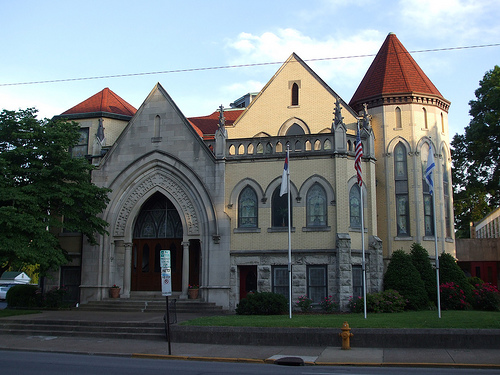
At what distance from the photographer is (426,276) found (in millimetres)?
25312

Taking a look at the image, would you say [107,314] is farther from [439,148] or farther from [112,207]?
[439,148]

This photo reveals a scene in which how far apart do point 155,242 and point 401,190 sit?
12.3 metres

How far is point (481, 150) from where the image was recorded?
35.4 meters

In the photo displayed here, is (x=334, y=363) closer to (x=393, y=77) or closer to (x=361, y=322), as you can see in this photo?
(x=361, y=322)

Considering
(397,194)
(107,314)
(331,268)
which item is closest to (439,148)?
(397,194)

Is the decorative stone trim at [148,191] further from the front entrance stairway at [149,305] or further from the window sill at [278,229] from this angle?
the window sill at [278,229]

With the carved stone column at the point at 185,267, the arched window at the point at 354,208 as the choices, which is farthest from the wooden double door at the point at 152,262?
the arched window at the point at 354,208

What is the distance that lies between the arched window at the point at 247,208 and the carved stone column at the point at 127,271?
Answer: 221 inches

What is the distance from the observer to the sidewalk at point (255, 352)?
555 inches

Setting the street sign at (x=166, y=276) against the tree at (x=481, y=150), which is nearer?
the street sign at (x=166, y=276)

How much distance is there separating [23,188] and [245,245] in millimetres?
9792

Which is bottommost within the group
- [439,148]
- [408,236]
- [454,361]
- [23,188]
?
[454,361]

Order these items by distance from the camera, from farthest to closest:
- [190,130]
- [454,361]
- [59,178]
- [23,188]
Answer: [190,130] < [59,178] < [23,188] < [454,361]

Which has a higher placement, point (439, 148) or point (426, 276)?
point (439, 148)
